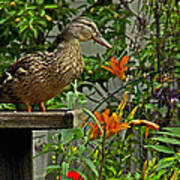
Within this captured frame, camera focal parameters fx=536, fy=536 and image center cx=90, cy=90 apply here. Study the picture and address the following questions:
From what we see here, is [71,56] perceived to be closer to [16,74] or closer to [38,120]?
[16,74]

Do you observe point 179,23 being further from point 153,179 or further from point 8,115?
point 8,115

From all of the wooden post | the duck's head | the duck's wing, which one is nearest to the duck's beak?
the duck's head

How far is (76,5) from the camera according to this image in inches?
172

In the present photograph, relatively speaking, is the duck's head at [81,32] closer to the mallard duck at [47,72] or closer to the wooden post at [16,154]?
the mallard duck at [47,72]

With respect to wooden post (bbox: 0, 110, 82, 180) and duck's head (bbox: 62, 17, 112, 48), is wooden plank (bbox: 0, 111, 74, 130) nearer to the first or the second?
wooden post (bbox: 0, 110, 82, 180)

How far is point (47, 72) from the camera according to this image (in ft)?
6.09

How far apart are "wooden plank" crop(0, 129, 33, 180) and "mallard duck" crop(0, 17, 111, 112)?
12 centimetres

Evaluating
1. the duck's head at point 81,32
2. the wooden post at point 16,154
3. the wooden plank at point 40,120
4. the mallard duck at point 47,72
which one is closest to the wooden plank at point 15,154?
the wooden post at point 16,154

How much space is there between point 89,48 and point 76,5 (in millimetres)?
365

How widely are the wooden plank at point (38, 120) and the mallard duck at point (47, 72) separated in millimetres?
286

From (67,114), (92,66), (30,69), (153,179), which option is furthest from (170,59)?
(67,114)

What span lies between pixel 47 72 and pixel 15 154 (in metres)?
0.30

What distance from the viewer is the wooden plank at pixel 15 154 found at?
71.6 inches

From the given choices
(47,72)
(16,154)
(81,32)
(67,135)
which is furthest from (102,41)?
(16,154)
